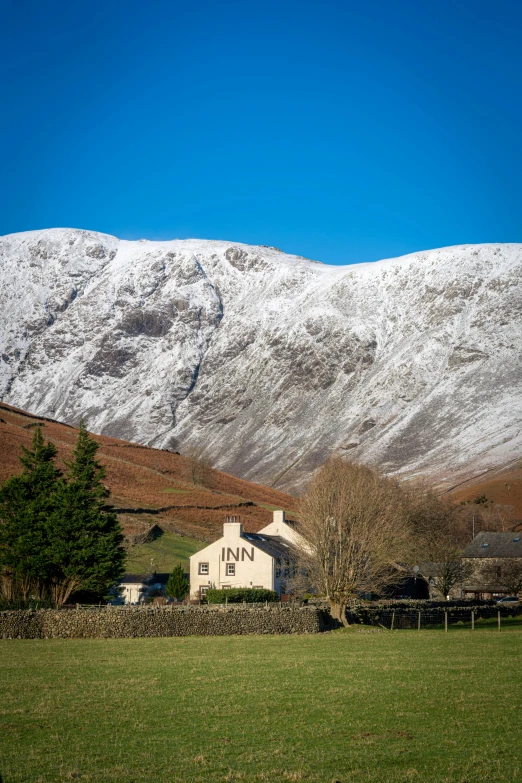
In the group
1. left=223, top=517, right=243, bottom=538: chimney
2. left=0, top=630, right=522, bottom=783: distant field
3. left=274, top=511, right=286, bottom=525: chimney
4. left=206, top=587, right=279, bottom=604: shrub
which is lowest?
left=0, top=630, right=522, bottom=783: distant field

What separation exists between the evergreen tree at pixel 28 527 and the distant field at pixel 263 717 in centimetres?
1828

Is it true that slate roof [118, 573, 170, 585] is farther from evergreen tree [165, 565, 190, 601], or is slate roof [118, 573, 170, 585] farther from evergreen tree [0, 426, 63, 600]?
evergreen tree [0, 426, 63, 600]

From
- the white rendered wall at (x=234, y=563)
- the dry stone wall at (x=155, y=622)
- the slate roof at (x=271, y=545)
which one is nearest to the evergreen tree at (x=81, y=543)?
the dry stone wall at (x=155, y=622)

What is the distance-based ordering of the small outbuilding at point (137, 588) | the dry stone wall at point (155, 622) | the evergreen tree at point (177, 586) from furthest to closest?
the small outbuilding at point (137, 588), the evergreen tree at point (177, 586), the dry stone wall at point (155, 622)

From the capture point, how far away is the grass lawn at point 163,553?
73.7 m

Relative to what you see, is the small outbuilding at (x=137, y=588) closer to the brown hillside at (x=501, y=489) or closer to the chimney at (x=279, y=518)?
the chimney at (x=279, y=518)

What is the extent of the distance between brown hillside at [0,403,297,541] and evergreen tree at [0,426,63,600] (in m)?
34.1

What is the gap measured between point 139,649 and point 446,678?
50.6 feet

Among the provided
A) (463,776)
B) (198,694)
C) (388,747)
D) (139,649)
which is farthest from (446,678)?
(139,649)

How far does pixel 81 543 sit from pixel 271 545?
21.1 m

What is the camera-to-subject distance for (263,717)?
18.7 metres

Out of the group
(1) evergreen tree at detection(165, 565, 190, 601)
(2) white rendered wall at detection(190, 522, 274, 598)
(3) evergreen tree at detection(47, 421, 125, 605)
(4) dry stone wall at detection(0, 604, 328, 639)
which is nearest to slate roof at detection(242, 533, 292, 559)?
(2) white rendered wall at detection(190, 522, 274, 598)

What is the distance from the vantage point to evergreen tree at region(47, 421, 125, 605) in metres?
50.2

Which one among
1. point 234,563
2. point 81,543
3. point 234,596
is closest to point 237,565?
point 234,563
